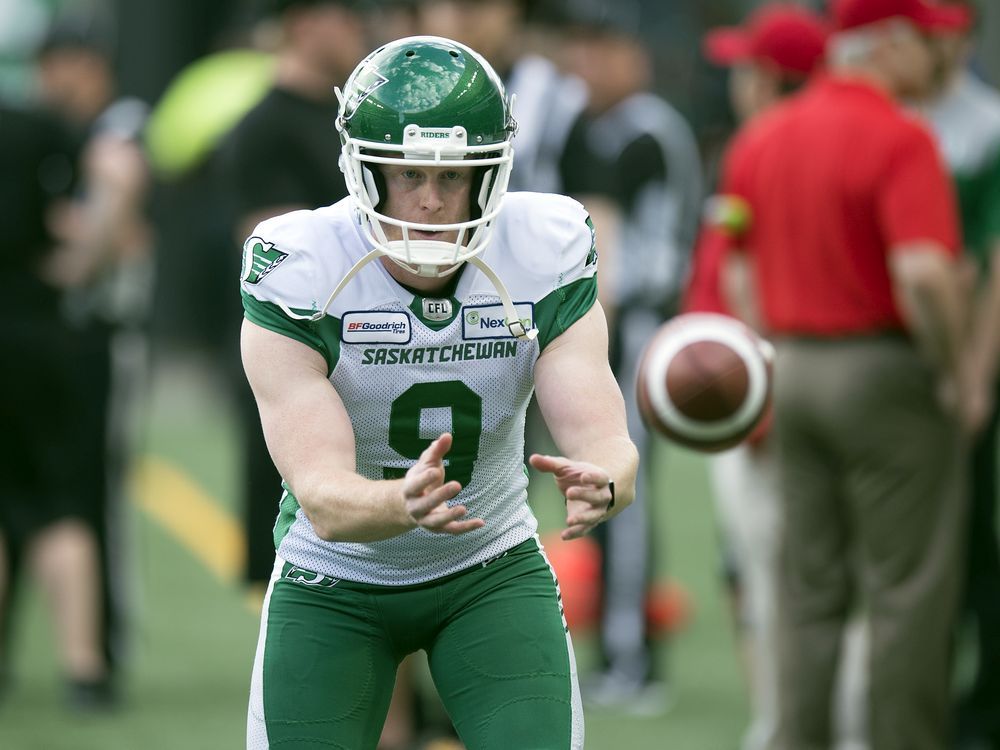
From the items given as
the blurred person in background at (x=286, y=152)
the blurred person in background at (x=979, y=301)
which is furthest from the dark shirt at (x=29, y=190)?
the blurred person in background at (x=979, y=301)

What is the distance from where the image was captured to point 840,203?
5254mm

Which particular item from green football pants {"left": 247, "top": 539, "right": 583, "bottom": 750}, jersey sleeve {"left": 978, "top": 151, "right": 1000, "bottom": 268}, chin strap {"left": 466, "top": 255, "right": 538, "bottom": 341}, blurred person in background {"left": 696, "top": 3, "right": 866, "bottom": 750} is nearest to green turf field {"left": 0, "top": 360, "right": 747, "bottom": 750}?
blurred person in background {"left": 696, "top": 3, "right": 866, "bottom": 750}

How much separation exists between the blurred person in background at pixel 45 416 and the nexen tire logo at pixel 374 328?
11.7 ft

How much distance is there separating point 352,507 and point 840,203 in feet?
8.08

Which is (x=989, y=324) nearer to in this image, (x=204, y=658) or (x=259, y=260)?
(x=259, y=260)

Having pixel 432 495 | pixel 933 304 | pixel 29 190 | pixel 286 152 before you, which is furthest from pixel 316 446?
pixel 29 190

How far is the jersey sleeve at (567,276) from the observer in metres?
3.57

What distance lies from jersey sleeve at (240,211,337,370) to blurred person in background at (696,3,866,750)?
2361mm


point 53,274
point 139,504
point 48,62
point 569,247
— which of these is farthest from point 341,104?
point 139,504

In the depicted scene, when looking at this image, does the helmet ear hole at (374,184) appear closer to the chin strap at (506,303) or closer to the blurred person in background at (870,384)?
the chin strap at (506,303)

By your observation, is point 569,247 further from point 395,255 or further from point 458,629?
point 458,629

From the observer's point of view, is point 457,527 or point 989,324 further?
point 989,324

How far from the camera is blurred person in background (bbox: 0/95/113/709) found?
Answer: 674 cm

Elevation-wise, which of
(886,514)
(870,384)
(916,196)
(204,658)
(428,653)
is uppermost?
(916,196)
